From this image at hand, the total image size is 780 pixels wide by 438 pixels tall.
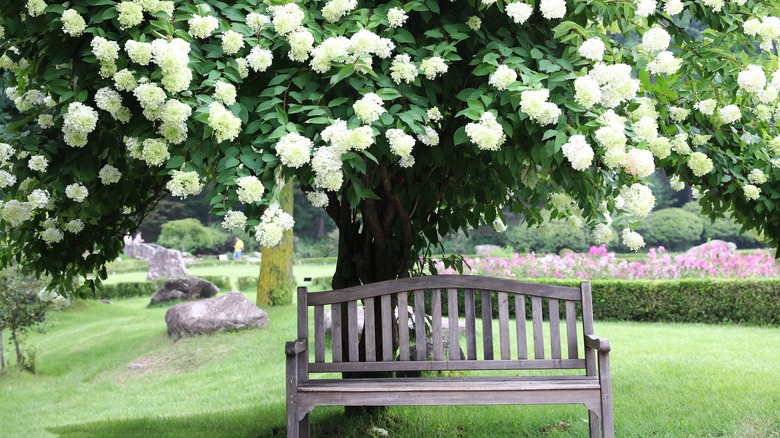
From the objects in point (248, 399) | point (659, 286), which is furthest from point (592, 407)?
point (659, 286)

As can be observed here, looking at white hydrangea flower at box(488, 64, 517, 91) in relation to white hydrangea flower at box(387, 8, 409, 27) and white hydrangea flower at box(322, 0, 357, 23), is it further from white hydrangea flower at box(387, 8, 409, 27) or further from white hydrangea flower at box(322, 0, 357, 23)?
white hydrangea flower at box(322, 0, 357, 23)

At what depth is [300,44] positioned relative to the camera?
9.39 feet

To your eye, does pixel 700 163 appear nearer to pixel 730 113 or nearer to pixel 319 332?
pixel 730 113

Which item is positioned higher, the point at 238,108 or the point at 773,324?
the point at 238,108

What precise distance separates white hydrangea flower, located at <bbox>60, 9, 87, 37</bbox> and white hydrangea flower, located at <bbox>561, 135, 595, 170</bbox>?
1.92m

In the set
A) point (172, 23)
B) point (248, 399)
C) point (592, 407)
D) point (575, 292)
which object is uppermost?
point (172, 23)

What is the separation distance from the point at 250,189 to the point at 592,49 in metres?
1.52

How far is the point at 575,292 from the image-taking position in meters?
3.79

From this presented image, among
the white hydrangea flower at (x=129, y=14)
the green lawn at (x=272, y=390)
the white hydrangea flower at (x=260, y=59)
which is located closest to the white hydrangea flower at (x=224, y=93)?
the white hydrangea flower at (x=260, y=59)

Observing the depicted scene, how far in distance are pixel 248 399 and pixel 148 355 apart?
124 inches

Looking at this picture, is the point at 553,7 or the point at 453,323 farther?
the point at 453,323

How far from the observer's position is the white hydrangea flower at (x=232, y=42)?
2.88 meters

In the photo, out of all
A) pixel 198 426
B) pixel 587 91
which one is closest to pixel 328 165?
pixel 587 91

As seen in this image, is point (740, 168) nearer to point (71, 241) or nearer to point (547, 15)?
point (547, 15)
